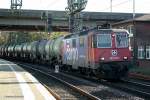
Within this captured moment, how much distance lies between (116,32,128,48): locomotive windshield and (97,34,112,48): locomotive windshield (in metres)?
0.45

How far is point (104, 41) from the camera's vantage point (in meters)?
29.0

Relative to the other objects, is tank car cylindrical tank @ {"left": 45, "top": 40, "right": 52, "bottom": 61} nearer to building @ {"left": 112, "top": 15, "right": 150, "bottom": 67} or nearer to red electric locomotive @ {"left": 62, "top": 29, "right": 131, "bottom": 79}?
building @ {"left": 112, "top": 15, "right": 150, "bottom": 67}

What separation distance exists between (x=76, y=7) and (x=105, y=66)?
3449 centimetres

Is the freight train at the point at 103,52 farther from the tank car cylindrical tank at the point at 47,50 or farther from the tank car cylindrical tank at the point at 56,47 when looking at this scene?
the tank car cylindrical tank at the point at 47,50

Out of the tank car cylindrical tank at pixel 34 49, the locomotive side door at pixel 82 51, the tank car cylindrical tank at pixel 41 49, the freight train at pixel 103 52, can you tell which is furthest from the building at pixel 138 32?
the freight train at pixel 103 52

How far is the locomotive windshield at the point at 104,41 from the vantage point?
28.8 metres

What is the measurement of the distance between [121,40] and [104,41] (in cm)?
95

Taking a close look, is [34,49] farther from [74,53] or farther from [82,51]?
[82,51]

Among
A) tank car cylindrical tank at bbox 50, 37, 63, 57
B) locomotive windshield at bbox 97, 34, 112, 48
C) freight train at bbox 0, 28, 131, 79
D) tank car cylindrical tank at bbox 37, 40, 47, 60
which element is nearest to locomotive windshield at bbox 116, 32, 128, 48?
freight train at bbox 0, 28, 131, 79

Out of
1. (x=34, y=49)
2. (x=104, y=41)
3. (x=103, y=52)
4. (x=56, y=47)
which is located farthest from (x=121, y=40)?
(x=34, y=49)

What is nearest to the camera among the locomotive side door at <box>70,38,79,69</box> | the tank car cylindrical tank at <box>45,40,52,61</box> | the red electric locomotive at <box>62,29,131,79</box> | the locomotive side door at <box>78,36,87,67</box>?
the red electric locomotive at <box>62,29,131,79</box>

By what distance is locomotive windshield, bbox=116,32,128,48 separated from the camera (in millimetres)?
28928

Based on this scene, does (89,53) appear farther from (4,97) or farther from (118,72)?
(4,97)

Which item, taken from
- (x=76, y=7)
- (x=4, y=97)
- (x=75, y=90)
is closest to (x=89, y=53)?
(x=75, y=90)
